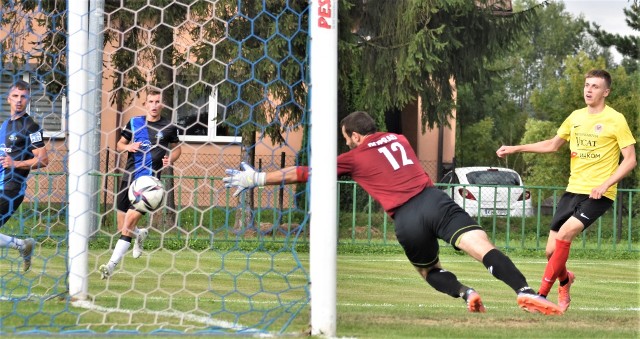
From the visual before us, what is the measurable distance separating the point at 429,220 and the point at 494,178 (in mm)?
18762

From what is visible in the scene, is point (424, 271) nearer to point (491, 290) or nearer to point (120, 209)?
point (491, 290)

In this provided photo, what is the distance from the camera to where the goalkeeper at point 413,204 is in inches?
282

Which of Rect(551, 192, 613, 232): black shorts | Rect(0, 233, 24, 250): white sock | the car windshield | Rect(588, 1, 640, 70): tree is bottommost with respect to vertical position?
Answer: Rect(0, 233, 24, 250): white sock

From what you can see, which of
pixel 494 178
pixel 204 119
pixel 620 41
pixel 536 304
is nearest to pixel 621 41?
pixel 620 41

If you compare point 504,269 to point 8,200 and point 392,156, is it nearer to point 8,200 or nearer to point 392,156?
point 392,156

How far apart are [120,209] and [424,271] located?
13.4ft

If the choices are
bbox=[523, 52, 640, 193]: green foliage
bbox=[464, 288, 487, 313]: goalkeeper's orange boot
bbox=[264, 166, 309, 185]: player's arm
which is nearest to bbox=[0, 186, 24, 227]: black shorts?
bbox=[264, 166, 309, 185]: player's arm

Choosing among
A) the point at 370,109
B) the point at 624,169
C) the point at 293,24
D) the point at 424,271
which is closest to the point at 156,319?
the point at 424,271

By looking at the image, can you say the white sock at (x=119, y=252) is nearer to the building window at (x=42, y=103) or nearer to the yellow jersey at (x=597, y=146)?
the building window at (x=42, y=103)

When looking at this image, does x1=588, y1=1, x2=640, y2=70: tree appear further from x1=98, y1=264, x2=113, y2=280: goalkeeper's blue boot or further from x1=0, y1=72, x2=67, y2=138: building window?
x1=98, y1=264, x2=113, y2=280: goalkeeper's blue boot

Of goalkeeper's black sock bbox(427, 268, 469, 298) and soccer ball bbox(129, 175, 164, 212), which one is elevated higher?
soccer ball bbox(129, 175, 164, 212)

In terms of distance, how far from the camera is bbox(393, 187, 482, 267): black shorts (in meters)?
7.24

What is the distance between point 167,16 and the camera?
18016 mm

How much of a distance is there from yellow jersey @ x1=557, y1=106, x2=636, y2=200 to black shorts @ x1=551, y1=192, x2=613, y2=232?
0.20 ft
